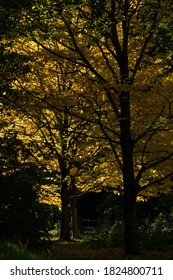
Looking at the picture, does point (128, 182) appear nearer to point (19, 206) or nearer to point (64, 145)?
point (19, 206)

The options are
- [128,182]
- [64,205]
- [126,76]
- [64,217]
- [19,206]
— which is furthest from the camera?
[64,205]

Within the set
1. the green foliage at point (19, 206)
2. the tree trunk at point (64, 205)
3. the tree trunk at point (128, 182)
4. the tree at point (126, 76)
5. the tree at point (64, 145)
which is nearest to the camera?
the tree at point (126, 76)

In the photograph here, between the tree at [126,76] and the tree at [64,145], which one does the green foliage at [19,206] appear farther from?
the tree at [64,145]

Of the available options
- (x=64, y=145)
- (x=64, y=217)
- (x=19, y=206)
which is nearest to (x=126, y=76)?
(x=19, y=206)

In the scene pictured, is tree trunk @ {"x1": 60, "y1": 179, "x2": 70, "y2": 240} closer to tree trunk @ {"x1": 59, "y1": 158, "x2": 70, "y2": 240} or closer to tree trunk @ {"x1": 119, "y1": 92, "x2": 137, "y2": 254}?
tree trunk @ {"x1": 59, "y1": 158, "x2": 70, "y2": 240}

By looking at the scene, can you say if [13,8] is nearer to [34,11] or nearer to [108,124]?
[34,11]

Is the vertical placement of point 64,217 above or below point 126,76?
below

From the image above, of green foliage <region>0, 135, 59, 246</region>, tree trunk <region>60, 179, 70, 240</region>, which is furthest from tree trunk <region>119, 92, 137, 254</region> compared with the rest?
tree trunk <region>60, 179, 70, 240</region>

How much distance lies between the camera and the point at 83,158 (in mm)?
20797

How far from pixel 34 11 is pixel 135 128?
17.1 feet

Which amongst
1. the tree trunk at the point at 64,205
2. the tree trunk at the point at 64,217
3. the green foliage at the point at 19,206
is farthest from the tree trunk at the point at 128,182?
the tree trunk at the point at 64,217

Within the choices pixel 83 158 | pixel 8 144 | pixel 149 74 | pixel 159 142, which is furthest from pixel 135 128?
pixel 83 158

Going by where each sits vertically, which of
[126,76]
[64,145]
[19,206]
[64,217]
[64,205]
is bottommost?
[64,217]
